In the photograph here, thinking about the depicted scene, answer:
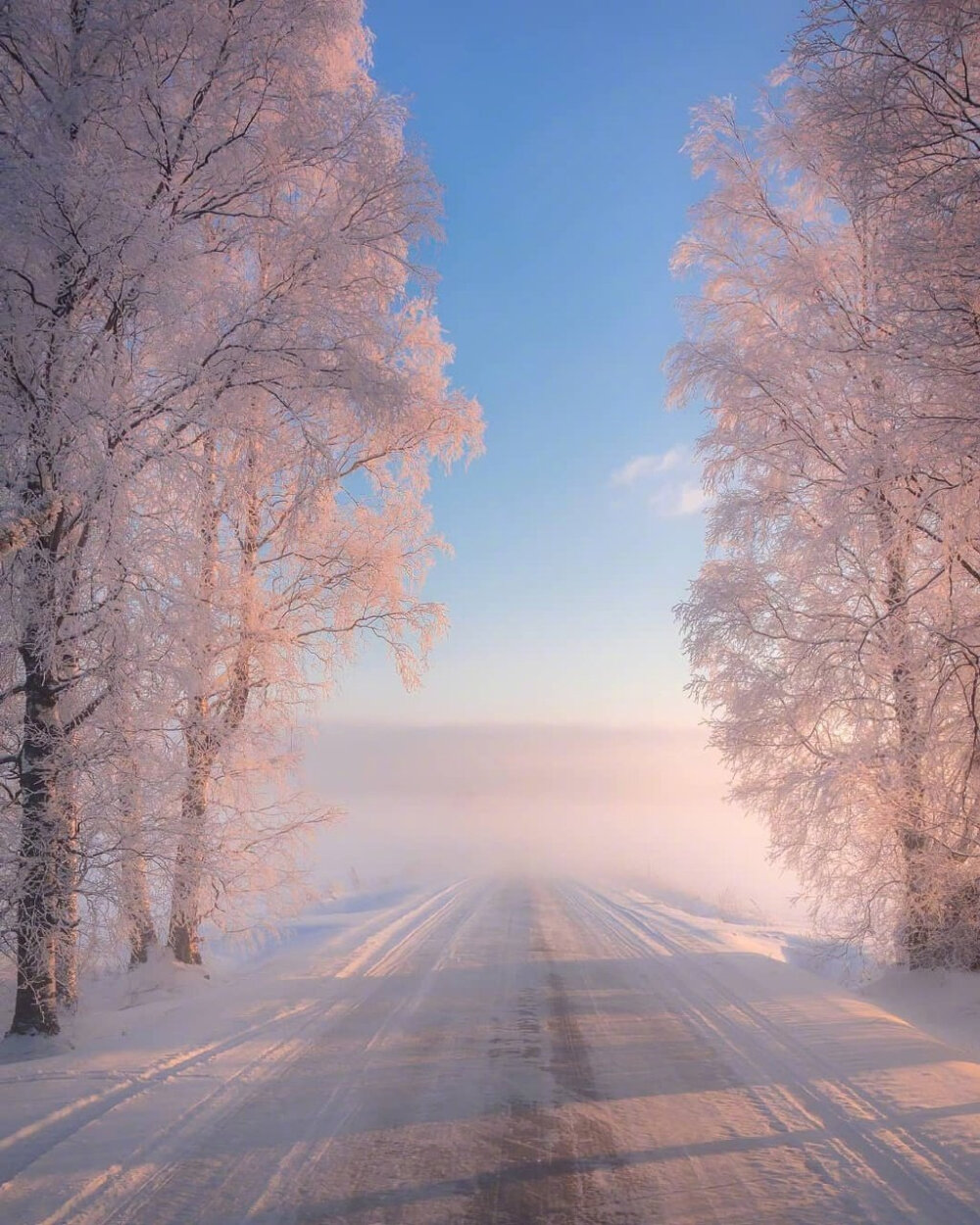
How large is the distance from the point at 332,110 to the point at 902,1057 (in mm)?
9591

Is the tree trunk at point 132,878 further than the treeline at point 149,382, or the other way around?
the tree trunk at point 132,878

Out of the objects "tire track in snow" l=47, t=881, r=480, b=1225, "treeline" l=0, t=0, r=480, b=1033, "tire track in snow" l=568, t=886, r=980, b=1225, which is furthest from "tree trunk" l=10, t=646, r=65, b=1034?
"tire track in snow" l=568, t=886, r=980, b=1225

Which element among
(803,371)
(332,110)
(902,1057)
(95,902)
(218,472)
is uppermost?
(332,110)

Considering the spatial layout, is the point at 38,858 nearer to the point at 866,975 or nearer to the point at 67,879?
the point at 67,879

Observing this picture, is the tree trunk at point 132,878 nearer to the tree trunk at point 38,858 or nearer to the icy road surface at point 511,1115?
the tree trunk at point 38,858

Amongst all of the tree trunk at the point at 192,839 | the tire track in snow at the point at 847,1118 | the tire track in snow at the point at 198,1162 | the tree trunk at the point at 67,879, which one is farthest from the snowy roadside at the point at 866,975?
the tree trunk at the point at 67,879

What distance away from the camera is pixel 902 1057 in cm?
565

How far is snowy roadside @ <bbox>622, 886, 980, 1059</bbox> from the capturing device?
722cm

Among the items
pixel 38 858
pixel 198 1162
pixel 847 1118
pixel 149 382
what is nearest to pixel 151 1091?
pixel 198 1162

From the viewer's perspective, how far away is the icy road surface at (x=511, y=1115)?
138 inches

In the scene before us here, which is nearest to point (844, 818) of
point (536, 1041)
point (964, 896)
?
point (964, 896)

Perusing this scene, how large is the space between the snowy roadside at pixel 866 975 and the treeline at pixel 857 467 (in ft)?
A: 1.23

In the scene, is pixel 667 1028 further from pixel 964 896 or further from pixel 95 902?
pixel 95 902

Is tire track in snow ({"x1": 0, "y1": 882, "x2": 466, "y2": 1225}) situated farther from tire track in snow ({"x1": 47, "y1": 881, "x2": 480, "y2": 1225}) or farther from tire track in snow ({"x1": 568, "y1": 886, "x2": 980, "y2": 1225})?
tire track in snow ({"x1": 568, "y1": 886, "x2": 980, "y2": 1225})
